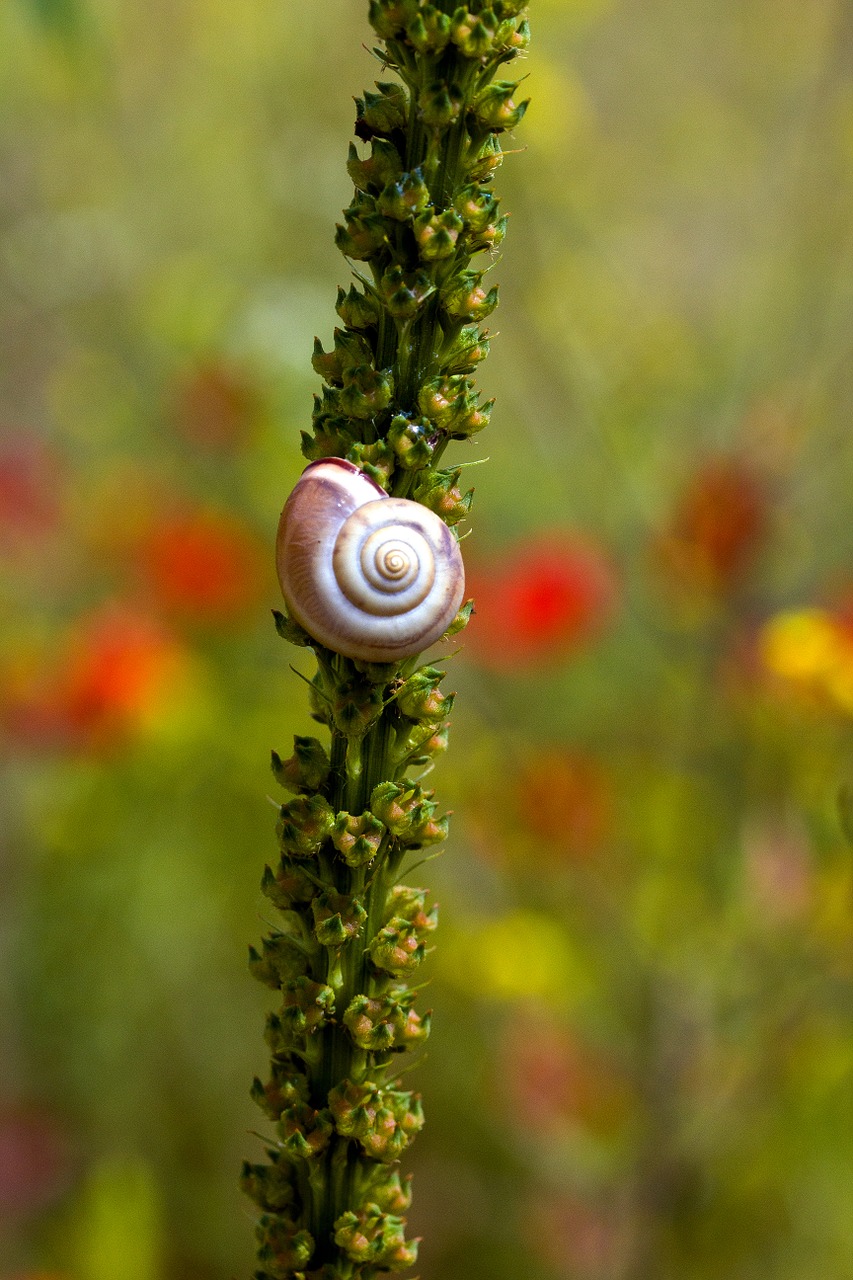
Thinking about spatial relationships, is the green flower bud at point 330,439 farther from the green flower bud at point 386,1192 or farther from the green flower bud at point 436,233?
the green flower bud at point 386,1192

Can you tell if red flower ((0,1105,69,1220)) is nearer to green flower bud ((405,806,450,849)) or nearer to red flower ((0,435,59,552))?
red flower ((0,435,59,552))

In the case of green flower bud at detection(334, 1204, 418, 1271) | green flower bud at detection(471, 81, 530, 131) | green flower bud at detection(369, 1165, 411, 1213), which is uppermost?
green flower bud at detection(471, 81, 530, 131)

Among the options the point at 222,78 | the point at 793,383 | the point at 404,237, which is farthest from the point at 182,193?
the point at 404,237

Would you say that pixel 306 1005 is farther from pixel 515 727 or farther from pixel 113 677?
pixel 515 727

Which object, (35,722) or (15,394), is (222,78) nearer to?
(15,394)

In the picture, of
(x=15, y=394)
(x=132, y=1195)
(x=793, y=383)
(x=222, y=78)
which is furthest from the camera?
(x=15, y=394)

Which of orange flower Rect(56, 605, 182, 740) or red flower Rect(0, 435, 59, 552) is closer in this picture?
orange flower Rect(56, 605, 182, 740)

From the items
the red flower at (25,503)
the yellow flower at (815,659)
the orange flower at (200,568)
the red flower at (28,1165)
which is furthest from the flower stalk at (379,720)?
the red flower at (25,503)

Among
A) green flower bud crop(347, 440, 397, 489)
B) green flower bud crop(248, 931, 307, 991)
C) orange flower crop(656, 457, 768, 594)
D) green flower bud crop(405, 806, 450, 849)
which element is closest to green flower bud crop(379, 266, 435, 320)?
green flower bud crop(347, 440, 397, 489)
